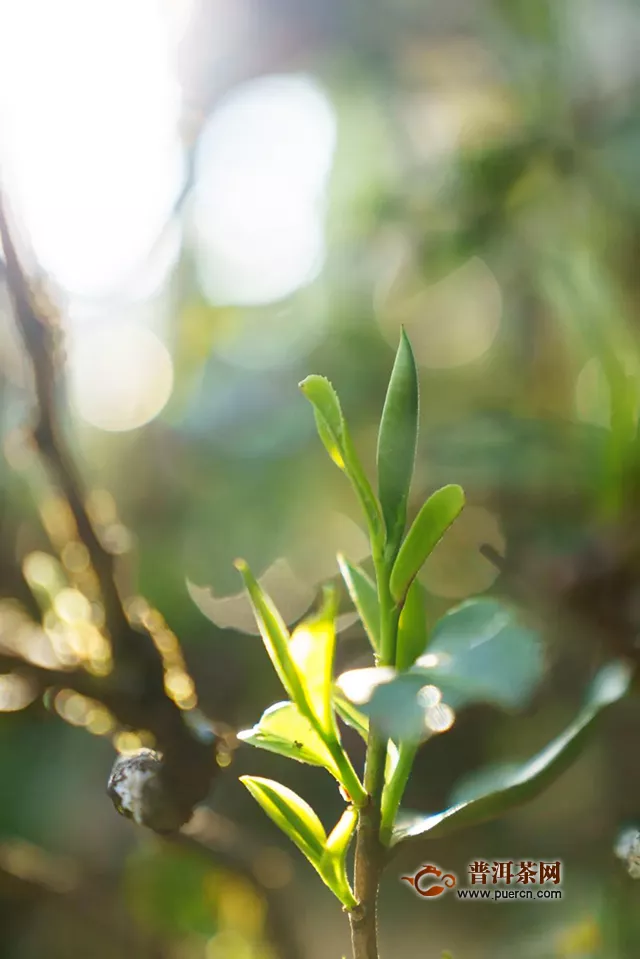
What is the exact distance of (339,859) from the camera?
19 cm

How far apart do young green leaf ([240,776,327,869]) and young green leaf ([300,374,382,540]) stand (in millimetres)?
63

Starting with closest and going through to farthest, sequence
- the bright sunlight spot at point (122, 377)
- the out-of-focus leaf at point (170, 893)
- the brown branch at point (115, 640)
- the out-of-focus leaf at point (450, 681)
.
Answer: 1. the out-of-focus leaf at point (450, 681)
2. the brown branch at point (115, 640)
3. the out-of-focus leaf at point (170, 893)
4. the bright sunlight spot at point (122, 377)

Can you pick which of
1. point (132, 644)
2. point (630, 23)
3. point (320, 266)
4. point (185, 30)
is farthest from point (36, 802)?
point (630, 23)

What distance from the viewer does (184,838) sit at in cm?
35

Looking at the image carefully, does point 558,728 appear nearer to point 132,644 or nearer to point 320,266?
point 132,644

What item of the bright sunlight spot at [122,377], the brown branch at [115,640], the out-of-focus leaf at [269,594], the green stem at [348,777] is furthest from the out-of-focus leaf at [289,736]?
the bright sunlight spot at [122,377]

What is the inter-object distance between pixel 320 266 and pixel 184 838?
43 centimetres

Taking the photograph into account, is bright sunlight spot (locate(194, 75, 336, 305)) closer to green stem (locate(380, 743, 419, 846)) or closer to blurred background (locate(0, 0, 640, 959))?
blurred background (locate(0, 0, 640, 959))

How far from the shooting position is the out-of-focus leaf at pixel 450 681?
0.46ft

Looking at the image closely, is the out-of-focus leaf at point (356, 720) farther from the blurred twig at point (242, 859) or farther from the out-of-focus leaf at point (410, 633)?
the blurred twig at point (242, 859)

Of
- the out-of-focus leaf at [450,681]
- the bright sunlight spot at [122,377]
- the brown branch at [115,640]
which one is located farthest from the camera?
the bright sunlight spot at [122,377]

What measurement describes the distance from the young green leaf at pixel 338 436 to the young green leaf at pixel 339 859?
0.22 ft

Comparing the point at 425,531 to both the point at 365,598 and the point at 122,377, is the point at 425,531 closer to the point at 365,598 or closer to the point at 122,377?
the point at 365,598

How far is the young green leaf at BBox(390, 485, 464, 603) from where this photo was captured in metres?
0.17
